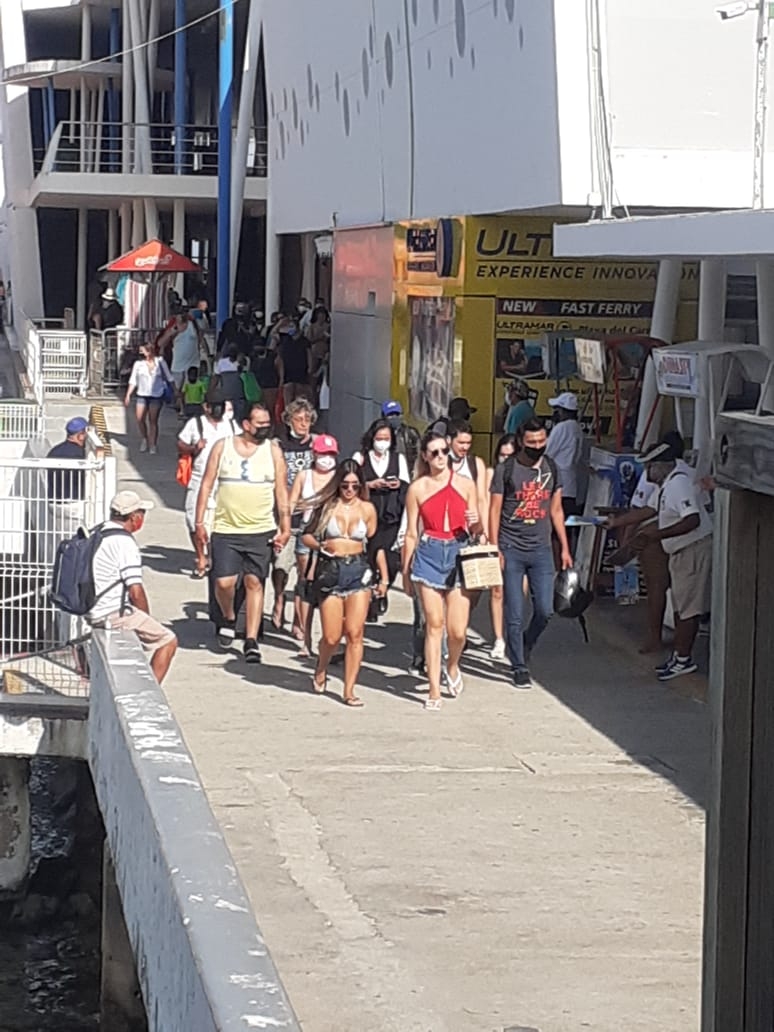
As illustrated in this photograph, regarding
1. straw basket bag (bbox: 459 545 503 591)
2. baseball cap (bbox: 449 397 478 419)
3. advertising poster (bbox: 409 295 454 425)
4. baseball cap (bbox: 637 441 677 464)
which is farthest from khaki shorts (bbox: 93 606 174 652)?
advertising poster (bbox: 409 295 454 425)

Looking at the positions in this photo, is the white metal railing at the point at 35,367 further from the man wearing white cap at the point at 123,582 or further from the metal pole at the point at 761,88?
the metal pole at the point at 761,88

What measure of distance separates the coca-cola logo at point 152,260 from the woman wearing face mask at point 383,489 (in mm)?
19281

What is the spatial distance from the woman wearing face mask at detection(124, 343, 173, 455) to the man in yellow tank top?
35.0 feet

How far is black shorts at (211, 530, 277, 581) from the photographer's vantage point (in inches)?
470

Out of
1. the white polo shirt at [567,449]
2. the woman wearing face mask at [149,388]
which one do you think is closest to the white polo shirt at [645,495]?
the white polo shirt at [567,449]

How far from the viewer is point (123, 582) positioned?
10086 millimetres

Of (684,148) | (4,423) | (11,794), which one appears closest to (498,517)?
(684,148)

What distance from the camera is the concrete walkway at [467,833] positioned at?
6.84 metres

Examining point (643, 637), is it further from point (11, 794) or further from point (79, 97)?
point (79, 97)

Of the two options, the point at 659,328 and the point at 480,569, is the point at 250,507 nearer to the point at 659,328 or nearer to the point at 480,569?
the point at 480,569

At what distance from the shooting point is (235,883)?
6.14m

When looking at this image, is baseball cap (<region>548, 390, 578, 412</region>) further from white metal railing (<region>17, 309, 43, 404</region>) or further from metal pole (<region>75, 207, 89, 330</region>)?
metal pole (<region>75, 207, 89, 330</region>)

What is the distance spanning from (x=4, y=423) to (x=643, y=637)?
9138 mm

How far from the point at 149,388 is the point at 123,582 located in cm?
1307
